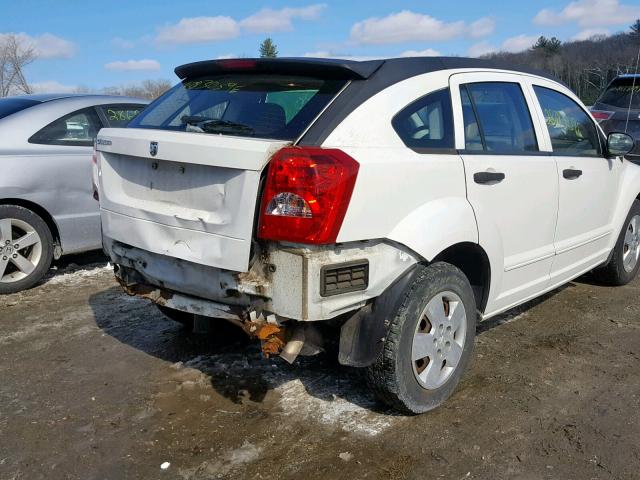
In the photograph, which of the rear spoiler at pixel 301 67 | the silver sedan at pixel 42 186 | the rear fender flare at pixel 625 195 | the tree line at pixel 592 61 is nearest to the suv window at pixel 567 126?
the rear fender flare at pixel 625 195

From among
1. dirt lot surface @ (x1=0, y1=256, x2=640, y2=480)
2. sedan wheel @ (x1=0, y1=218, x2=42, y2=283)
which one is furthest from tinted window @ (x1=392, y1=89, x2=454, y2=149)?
sedan wheel @ (x1=0, y1=218, x2=42, y2=283)

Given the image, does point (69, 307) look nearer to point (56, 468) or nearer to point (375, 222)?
point (56, 468)

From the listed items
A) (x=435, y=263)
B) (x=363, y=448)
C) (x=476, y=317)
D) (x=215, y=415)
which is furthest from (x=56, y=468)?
(x=476, y=317)

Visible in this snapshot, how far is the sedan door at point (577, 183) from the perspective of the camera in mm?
4074

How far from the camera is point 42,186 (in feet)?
17.4

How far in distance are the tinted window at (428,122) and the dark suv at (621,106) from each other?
22.0 ft

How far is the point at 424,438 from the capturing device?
299 centimetres

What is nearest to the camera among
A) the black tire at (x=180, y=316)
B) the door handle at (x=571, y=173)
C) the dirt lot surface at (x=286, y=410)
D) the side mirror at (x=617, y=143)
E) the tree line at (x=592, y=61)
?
the dirt lot surface at (x=286, y=410)

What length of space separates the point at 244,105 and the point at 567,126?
2.45m

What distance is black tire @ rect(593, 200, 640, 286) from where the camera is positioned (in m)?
5.21

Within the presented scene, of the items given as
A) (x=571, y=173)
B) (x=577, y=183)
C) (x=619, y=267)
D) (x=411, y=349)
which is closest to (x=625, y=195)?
(x=619, y=267)

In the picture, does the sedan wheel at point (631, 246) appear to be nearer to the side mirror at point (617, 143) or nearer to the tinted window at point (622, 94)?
the side mirror at point (617, 143)

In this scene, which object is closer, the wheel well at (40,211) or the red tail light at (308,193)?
the red tail light at (308,193)

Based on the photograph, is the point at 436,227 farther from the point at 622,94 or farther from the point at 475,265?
the point at 622,94
